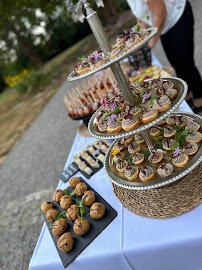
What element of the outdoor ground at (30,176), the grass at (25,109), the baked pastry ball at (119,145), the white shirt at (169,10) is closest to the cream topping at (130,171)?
the baked pastry ball at (119,145)

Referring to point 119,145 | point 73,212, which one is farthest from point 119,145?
point 73,212

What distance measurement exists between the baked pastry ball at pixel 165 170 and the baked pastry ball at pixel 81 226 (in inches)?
21.6

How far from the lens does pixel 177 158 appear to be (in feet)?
3.64

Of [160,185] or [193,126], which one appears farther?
[193,126]

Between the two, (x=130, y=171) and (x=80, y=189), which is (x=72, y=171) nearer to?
(x=80, y=189)

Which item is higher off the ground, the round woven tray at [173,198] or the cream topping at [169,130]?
the cream topping at [169,130]

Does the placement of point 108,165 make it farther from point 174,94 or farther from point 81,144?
point 81,144

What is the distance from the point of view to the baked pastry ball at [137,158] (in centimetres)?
126

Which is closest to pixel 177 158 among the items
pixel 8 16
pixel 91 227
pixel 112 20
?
pixel 91 227

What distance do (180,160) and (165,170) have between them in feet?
0.32

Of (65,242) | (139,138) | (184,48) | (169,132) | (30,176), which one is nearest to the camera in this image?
(65,242)

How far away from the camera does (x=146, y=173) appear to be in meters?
1.13

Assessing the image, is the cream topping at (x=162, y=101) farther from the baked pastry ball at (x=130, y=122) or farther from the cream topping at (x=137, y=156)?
the cream topping at (x=137, y=156)

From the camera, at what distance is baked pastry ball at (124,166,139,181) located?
1.19m
